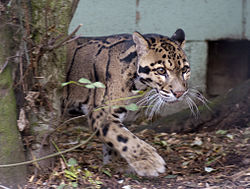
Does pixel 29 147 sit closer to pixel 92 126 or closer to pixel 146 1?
pixel 92 126

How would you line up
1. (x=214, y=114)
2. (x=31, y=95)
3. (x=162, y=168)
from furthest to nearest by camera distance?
(x=214, y=114) → (x=162, y=168) → (x=31, y=95)

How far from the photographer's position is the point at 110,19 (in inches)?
242

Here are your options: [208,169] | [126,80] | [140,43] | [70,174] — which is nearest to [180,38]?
[140,43]

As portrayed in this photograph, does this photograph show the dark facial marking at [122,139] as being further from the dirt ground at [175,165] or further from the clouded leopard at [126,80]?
the dirt ground at [175,165]

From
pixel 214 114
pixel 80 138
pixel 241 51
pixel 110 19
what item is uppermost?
pixel 110 19

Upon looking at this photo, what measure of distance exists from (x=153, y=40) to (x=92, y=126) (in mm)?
1052

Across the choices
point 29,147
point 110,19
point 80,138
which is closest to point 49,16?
point 29,147

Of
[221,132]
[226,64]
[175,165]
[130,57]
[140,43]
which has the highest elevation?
[140,43]

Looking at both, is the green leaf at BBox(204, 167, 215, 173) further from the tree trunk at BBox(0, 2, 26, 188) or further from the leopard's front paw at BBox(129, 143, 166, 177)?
the tree trunk at BBox(0, 2, 26, 188)

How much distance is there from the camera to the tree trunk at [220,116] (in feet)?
16.1

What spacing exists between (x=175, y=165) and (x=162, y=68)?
1.08 meters

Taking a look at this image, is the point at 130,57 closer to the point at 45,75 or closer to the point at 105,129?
the point at 105,129

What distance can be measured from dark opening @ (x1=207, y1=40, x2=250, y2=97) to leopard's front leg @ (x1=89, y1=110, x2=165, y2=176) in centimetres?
342

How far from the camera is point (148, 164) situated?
11.7 feet
